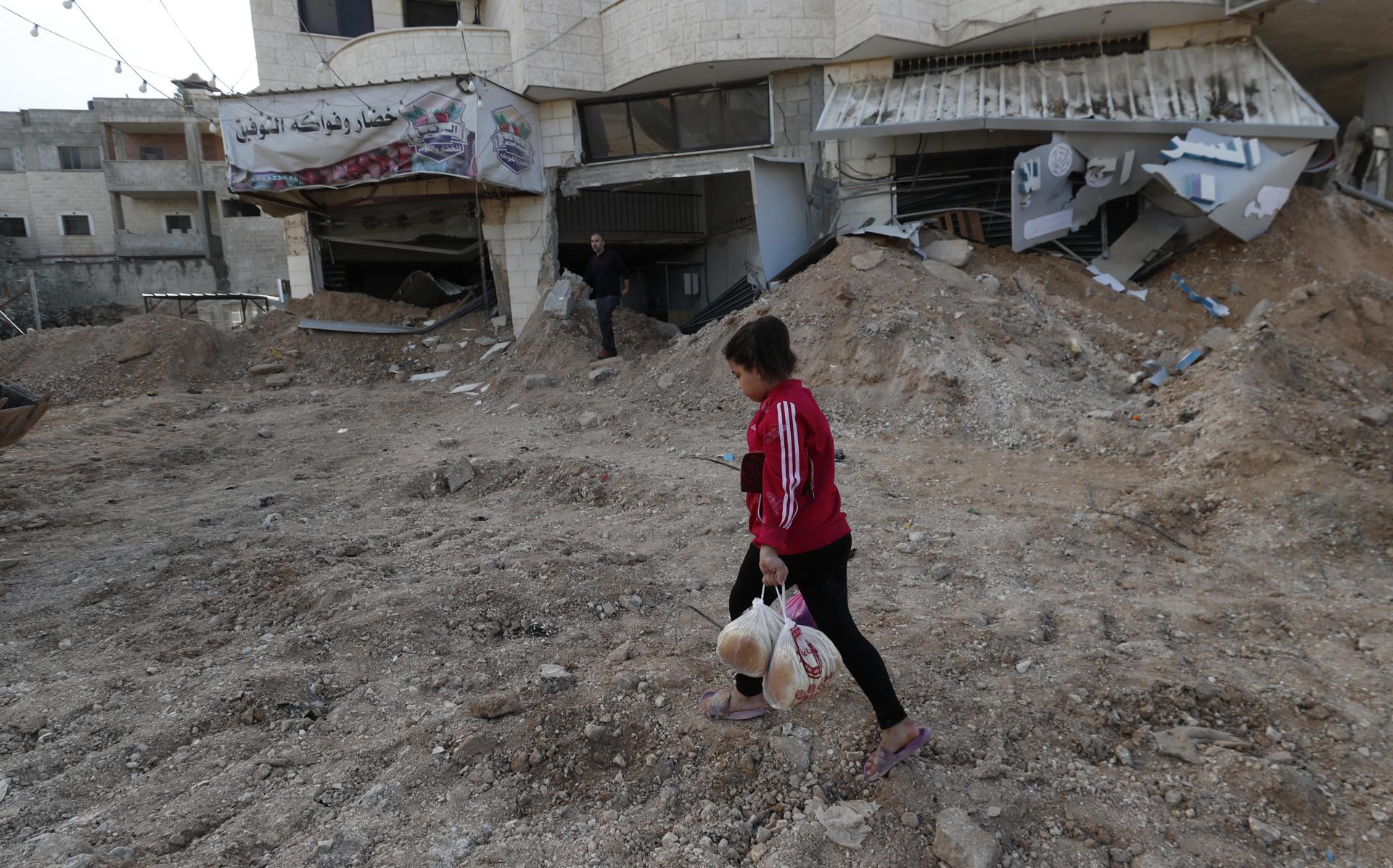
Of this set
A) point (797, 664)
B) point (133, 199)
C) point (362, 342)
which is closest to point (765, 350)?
point (797, 664)

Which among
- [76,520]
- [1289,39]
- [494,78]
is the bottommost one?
[76,520]

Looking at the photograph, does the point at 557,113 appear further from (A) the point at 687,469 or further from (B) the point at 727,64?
(A) the point at 687,469

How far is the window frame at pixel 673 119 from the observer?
39.8 ft

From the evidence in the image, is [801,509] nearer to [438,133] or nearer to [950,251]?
[950,251]

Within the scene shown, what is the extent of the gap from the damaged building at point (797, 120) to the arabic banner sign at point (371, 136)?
0.11 feet

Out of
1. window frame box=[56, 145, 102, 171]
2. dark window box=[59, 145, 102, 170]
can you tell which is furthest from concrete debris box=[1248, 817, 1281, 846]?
dark window box=[59, 145, 102, 170]

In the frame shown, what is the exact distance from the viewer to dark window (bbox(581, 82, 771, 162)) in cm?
1233

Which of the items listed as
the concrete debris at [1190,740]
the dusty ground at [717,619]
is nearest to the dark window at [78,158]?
the dusty ground at [717,619]

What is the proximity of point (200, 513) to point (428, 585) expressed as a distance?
8.93ft

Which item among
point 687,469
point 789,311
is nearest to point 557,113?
point 789,311

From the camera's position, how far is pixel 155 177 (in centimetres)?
2762

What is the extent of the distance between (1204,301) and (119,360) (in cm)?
1429

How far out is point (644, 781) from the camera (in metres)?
2.44

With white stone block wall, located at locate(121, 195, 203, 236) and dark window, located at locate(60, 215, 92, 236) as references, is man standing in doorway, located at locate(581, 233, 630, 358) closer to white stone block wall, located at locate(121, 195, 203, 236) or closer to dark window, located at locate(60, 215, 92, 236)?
white stone block wall, located at locate(121, 195, 203, 236)
